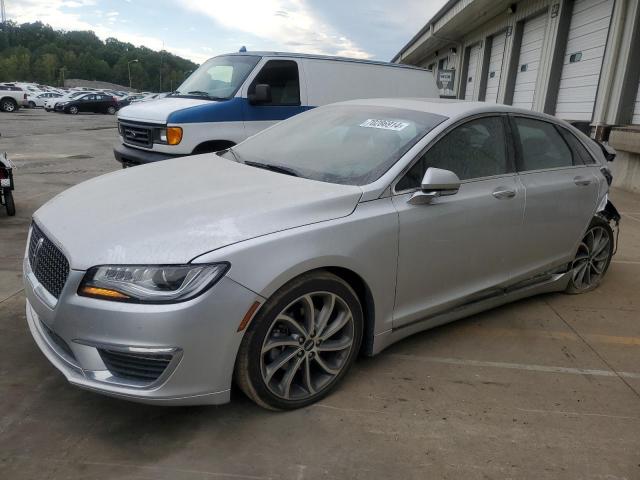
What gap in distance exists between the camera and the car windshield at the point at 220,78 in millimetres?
7293

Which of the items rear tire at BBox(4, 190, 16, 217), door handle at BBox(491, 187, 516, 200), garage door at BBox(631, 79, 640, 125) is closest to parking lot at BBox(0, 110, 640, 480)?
door handle at BBox(491, 187, 516, 200)

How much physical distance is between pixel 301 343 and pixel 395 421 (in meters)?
0.63

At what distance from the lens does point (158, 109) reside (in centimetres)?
699

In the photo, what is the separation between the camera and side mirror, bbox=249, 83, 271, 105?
23.2ft

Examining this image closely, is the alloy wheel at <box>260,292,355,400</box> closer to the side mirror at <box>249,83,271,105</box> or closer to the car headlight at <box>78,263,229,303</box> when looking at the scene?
the car headlight at <box>78,263,229,303</box>

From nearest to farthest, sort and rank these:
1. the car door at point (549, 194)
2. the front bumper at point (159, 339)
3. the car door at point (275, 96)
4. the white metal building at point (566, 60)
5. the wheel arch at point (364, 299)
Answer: the front bumper at point (159, 339) → the wheel arch at point (364, 299) → the car door at point (549, 194) → the car door at point (275, 96) → the white metal building at point (566, 60)

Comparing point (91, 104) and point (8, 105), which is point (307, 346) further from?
point (91, 104)

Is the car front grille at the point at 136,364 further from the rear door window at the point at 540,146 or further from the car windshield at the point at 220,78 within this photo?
the car windshield at the point at 220,78

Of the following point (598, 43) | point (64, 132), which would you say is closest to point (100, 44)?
point (64, 132)

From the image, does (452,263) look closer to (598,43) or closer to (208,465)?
(208,465)

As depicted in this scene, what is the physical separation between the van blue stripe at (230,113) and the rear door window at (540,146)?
13.6ft

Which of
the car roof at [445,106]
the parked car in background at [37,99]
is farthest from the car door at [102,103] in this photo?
the car roof at [445,106]

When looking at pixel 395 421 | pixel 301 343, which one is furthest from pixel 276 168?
pixel 395 421

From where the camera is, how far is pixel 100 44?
436ft
